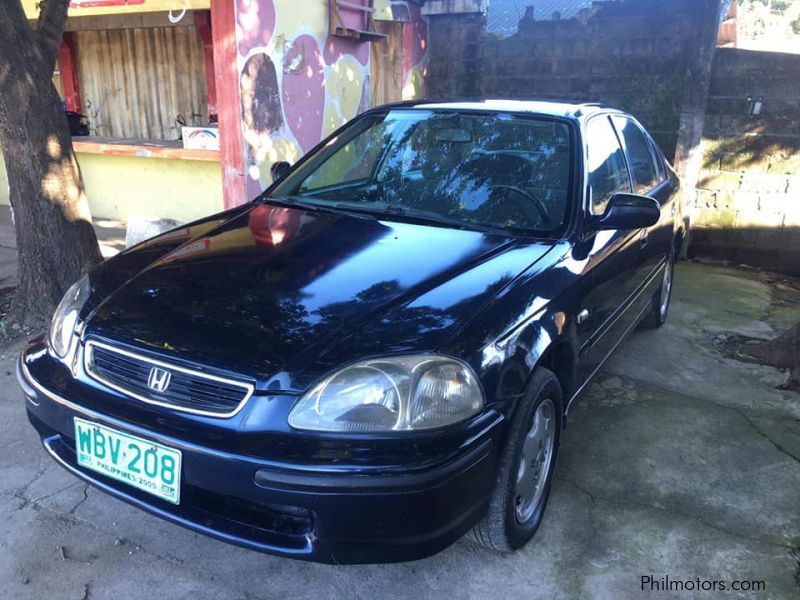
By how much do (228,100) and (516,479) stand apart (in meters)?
4.59

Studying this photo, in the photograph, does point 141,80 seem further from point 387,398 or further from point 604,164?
point 387,398

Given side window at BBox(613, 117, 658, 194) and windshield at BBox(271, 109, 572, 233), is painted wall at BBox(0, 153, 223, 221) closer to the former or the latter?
windshield at BBox(271, 109, 572, 233)

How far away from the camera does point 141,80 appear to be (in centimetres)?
827

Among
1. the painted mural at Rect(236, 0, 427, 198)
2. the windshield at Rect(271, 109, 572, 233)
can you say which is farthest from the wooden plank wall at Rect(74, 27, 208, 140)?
the windshield at Rect(271, 109, 572, 233)

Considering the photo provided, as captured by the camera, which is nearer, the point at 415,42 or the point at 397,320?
the point at 397,320

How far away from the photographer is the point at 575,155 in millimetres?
2992

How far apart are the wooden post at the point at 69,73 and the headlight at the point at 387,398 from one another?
840cm

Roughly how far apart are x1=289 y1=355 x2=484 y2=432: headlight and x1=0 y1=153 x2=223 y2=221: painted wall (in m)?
5.66

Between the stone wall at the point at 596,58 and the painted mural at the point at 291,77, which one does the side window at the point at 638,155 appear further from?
the painted mural at the point at 291,77

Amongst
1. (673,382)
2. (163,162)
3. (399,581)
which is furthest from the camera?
(163,162)

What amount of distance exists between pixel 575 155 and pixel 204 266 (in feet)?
5.57

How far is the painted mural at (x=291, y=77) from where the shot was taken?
5723 millimetres

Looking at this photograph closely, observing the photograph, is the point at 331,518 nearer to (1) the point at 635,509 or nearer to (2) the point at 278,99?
(1) the point at 635,509

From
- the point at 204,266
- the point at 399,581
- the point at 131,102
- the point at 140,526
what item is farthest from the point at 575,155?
the point at 131,102
